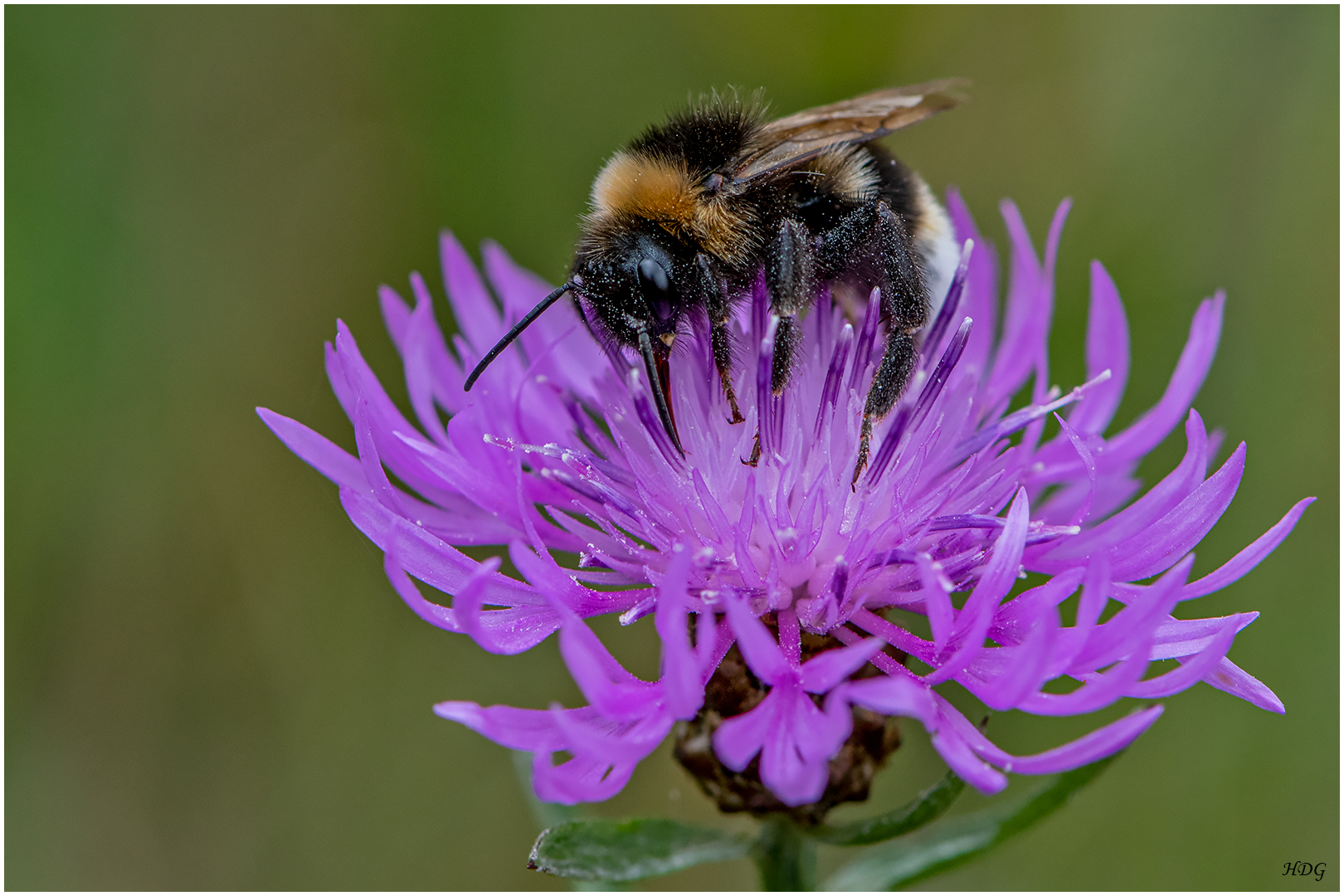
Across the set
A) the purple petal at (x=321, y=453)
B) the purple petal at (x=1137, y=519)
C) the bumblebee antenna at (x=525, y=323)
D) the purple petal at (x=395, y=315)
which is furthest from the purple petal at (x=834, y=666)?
the purple petal at (x=395, y=315)

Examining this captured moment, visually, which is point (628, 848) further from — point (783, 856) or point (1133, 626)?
point (1133, 626)

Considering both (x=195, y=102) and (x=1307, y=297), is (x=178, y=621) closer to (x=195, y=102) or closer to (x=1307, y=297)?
(x=195, y=102)

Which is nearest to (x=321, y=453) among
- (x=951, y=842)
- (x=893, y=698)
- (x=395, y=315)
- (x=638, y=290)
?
(x=395, y=315)

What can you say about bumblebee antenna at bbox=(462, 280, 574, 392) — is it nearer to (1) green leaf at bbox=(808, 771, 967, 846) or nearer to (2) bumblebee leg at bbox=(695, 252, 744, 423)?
(2) bumblebee leg at bbox=(695, 252, 744, 423)

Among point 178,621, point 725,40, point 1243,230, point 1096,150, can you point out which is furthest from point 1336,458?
point 178,621

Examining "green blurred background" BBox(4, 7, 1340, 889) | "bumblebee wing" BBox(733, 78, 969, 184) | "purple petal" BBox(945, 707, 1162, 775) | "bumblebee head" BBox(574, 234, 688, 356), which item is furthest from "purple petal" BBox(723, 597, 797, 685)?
"green blurred background" BBox(4, 7, 1340, 889)

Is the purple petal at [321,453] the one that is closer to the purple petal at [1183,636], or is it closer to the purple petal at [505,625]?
the purple petal at [505,625]
